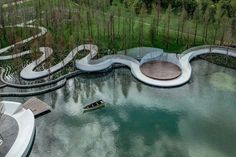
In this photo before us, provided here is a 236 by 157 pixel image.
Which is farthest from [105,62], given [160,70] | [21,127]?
[21,127]

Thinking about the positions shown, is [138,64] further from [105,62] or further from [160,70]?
[105,62]

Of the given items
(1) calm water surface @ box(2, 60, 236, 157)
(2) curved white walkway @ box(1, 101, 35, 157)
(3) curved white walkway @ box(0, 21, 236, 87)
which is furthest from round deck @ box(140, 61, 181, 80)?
(2) curved white walkway @ box(1, 101, 35, 157)

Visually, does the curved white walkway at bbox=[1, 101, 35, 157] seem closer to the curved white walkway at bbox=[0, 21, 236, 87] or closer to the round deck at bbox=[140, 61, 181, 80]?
the curved white walkway at bbox=[0, 21, 236, 87]

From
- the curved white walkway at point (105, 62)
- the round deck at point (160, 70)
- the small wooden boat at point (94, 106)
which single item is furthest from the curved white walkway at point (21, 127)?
the round deck at point (160, 70)

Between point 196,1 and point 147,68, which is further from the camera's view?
point 196,1

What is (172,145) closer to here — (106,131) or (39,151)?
(106,131)

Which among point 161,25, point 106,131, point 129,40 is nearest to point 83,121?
point 106,131
